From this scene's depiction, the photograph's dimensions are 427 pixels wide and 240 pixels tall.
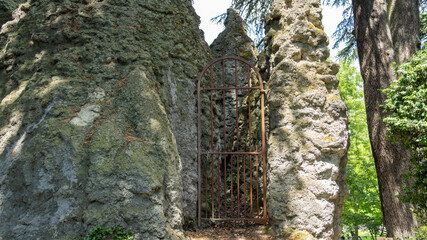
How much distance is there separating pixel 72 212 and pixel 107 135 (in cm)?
95

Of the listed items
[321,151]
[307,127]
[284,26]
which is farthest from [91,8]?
[321,151]

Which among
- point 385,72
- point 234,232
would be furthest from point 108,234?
point 385,72

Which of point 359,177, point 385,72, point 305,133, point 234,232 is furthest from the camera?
point 359,177

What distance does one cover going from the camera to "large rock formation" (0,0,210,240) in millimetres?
3598

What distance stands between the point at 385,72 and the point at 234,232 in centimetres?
443

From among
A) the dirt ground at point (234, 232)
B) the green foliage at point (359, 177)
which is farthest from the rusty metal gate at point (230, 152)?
the green foliage at point (359, 177)

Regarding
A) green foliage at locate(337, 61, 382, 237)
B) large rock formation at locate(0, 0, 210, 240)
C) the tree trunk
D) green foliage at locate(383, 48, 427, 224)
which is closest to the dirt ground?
large rock formation at locate(0, 0, 210, 240)

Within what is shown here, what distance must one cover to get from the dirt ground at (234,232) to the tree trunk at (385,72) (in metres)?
2.67

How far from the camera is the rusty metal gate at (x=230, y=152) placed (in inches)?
221

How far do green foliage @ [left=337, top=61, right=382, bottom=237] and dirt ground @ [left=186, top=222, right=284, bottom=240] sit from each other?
7.81 metres

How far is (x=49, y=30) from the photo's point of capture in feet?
16.3

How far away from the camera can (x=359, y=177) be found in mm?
12297

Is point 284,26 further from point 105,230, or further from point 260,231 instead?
point 105,230

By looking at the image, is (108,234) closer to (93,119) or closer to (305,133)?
(93,119)
